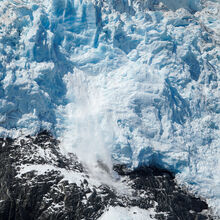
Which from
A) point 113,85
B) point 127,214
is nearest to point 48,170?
point 127,214

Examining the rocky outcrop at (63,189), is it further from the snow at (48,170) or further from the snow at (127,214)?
the snow at (127,214)

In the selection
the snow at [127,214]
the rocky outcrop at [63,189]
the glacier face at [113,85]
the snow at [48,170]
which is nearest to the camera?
the snow at [127,214]

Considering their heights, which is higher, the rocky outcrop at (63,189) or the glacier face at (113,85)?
the glacier face at (113,85)

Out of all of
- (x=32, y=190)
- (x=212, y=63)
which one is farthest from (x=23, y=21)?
(x=212, y=63)

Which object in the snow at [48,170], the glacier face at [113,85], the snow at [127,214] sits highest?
the glacier face at [113,85]

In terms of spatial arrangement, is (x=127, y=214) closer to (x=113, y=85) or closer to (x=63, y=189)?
(x=63, y=189)

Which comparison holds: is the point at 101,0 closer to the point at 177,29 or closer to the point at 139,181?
the point at 177,29

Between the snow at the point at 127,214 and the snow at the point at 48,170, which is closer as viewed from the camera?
the snow at the point at 127,214

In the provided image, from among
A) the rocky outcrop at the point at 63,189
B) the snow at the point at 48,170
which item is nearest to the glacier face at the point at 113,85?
the rocky outcrop at the point at 63,189
